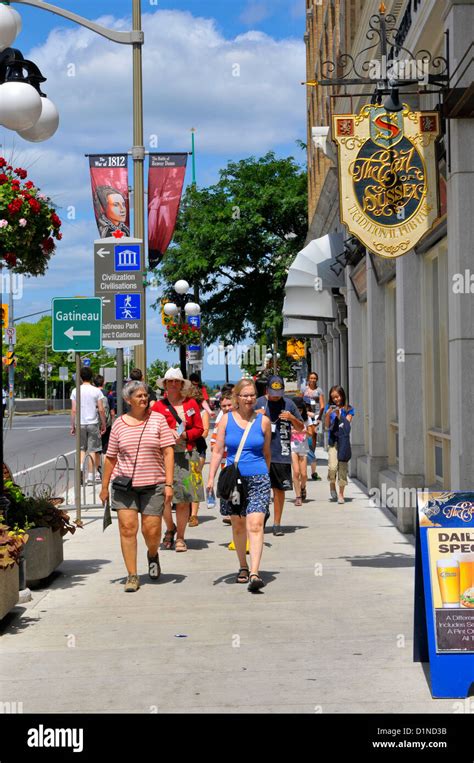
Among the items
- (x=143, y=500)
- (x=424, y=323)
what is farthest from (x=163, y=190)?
(x=143, y=500)

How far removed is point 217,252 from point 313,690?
38.5 m

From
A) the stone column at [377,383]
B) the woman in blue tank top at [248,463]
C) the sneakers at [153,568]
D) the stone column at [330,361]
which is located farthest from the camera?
the stone column at [330,361]

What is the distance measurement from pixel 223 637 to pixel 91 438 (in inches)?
449

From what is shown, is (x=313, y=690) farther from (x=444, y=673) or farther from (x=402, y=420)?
(x=402, y=420)

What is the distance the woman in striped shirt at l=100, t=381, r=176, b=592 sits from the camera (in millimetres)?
9820

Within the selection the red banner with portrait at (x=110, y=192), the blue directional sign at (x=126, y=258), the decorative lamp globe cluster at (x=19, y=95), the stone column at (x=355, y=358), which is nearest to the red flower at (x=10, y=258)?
the decorative lamp globe cluster at (x=19, y=95)

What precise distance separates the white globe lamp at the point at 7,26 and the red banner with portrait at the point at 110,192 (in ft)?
25.9

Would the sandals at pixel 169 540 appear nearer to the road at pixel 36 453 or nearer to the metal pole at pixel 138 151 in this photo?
the metal pole at pixel 138 151

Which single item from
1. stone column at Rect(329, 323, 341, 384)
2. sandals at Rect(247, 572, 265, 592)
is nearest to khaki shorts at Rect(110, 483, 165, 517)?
sandals at Rect(247, 572, 265, 592)

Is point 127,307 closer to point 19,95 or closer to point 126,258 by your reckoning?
Answer: point 126,258

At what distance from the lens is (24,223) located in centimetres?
919

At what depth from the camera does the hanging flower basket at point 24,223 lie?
913 centimetres

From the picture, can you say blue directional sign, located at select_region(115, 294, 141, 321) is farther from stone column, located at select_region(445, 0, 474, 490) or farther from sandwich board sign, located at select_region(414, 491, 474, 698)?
sandwich board sign, located at select_region(414, 491, 474, 698)

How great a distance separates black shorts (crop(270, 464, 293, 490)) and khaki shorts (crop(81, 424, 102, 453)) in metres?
6.22
